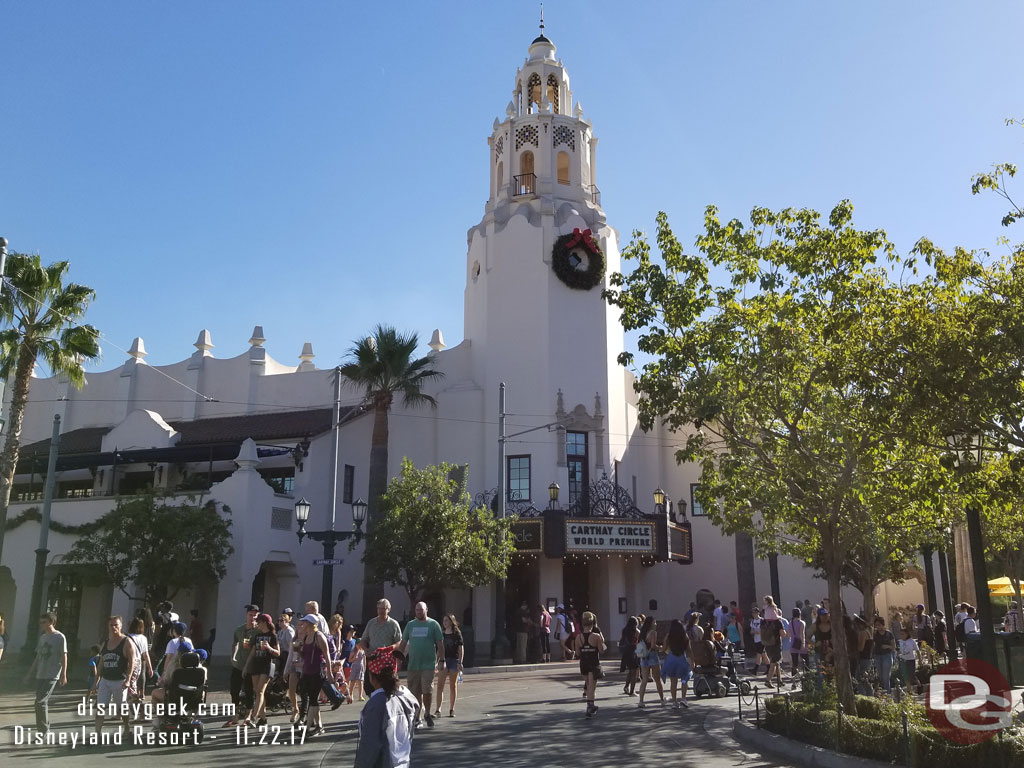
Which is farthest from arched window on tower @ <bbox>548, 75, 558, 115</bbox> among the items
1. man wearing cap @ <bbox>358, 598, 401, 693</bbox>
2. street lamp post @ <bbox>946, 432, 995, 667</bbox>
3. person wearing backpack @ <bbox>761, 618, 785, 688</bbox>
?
man wearing cap @ <bbox>358, 598, 401, 693</bbox>

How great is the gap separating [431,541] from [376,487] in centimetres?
440

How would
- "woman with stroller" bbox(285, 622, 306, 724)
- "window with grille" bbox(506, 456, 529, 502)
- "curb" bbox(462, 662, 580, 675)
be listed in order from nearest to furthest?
"woman with stroller" bbox(285, 622, 306, 724) < "curb" bbox(462, 662, 580, 675) < "window with grille" bbox(506, 456, 529, 502)

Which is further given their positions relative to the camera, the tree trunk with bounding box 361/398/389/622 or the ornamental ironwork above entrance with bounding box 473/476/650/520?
the ornamental ironwork above entrance with bounding box 473/476/650/520

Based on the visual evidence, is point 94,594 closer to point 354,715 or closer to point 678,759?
point 354,715

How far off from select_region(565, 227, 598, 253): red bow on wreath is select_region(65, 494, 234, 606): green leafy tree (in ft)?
52.7

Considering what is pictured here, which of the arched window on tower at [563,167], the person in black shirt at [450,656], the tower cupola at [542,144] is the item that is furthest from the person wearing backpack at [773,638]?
the arched window on tower at [563,167]

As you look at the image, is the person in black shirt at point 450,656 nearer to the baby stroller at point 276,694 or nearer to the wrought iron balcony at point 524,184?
the baby stroller at point 276,694

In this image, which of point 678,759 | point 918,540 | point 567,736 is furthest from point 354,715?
point 918,540

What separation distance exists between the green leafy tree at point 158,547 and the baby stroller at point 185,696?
13556 mm

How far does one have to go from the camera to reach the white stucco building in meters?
29.8

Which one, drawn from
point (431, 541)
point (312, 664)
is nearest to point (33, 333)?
point (431, 541)

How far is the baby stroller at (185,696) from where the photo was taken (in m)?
11.4

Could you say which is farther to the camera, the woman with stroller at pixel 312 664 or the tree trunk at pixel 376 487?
the tree trunk at pixel 376 487

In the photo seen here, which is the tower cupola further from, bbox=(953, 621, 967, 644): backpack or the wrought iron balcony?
bbox=(953, 621, 967, 644): backpack
